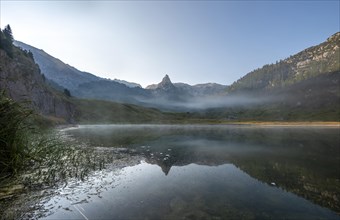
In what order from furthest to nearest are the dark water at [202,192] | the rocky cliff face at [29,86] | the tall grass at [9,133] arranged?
the rocky cliff face at [29,86], the dark water at [202,192], the tall grass at [9,133]

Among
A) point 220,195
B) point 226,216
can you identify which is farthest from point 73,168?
point 226,216

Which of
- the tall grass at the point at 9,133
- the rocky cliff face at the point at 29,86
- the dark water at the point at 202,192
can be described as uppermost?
the rocky cliff face at the point at 29,86

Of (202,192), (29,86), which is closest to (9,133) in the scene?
(202,192)

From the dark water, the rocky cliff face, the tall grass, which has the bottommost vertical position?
the dark water

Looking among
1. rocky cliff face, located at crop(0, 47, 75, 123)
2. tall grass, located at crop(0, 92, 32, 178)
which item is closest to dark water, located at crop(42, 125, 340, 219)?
tall grass, located at crop(0, 92, 32, 178)

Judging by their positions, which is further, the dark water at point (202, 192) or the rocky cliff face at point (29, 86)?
the rocky cliff face at point (29, 86)

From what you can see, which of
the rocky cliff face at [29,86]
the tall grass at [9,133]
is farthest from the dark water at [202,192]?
the rocky cliff face at [29,86]

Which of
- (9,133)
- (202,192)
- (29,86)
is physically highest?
(29,86)

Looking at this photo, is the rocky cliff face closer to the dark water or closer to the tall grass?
the dark water

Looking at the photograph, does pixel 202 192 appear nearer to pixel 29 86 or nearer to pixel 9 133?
pixel 9 133

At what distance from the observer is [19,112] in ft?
49.7

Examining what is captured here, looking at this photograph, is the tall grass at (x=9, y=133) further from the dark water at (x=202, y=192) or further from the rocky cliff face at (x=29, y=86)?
A: the rocky cliff face at (x=29, y=86)

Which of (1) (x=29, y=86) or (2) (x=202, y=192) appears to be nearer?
(2) (x=202, y=192)

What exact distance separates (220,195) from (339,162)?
87.7 feet
